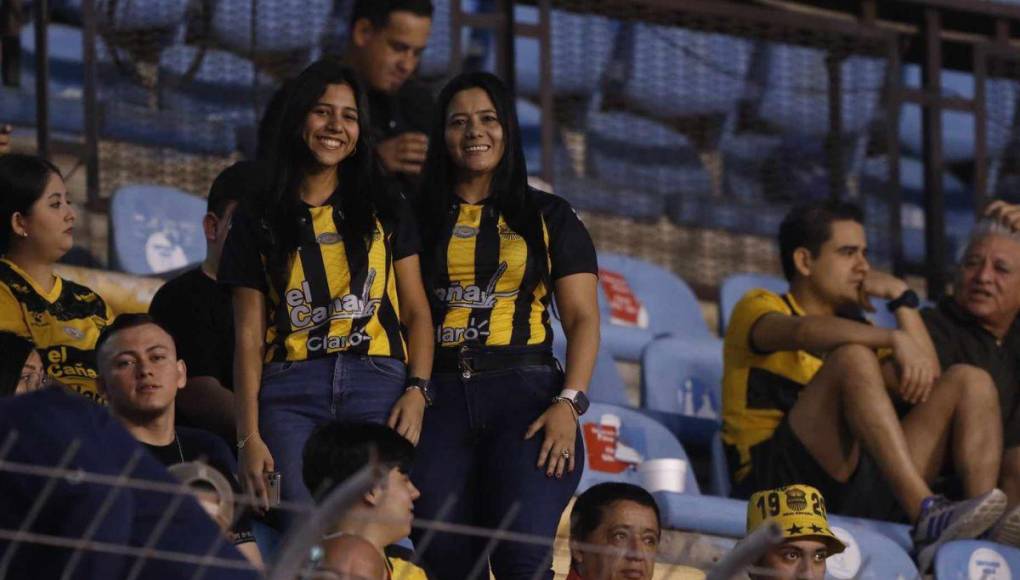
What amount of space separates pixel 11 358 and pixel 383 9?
187 cm

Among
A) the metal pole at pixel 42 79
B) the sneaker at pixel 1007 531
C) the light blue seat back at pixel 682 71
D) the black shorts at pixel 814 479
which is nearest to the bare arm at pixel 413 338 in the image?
the black shorts at pixel 814 479

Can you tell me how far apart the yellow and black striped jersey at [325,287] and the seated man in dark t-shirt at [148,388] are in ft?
0.74

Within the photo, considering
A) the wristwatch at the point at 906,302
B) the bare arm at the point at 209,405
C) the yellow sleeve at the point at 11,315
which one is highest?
the yellow sleeve at the point at 11,315

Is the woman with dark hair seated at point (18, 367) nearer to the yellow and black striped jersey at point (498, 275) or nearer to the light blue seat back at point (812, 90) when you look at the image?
the yellow and black striped jersey at point (498, 275)

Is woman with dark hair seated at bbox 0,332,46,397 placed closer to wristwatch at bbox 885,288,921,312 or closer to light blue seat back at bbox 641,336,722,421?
light blue seat back at bbox 641,336,722,421

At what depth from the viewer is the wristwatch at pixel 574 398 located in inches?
188

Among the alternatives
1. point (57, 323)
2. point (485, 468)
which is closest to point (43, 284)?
point (57, 323)

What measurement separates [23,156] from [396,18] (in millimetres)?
1360

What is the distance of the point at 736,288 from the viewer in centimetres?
802

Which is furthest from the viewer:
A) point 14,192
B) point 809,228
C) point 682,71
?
point 682,71

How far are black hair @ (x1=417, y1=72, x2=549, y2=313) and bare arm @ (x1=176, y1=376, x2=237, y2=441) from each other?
2.03 ft

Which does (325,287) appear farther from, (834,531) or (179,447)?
(834,531)

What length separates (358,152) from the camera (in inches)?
196

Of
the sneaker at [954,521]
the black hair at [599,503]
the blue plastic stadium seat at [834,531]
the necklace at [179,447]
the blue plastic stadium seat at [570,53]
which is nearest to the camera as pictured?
the necklace at [179,447]
